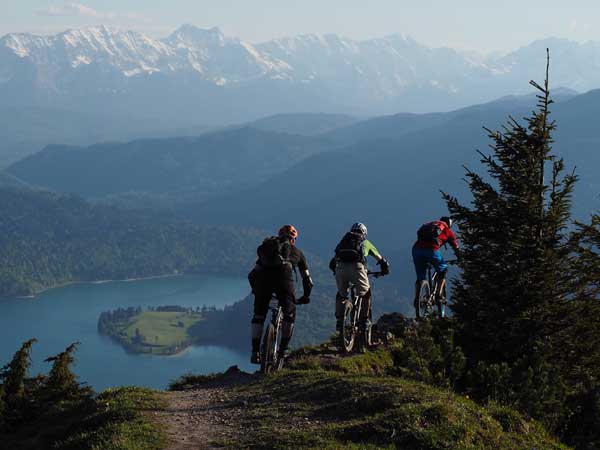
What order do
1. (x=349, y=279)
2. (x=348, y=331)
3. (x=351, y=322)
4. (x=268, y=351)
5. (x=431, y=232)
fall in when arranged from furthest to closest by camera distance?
(x=431, y=232)
(x=351, y=322)
(x=348, y=331)
(x=349, y=279)
(x=268, y=351)

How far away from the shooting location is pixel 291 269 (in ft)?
49.2

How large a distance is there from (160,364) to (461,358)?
17647cm

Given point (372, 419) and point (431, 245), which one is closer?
point (372, 419)

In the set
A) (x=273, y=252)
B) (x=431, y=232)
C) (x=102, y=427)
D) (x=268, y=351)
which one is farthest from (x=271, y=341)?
(x=431, y=232)

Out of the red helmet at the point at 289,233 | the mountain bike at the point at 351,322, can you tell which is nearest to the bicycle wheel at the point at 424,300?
the mountain bike at the point at 351,322

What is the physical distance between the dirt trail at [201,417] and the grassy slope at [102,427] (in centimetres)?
26

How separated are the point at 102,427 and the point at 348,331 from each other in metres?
7.14

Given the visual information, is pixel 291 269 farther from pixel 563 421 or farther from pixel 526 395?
pixel 563 421

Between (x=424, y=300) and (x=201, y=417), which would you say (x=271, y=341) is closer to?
(x=201, y=417)

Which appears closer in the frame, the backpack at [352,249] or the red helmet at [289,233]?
the red helmet at [289,233]

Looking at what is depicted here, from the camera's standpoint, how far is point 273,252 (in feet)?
48.0

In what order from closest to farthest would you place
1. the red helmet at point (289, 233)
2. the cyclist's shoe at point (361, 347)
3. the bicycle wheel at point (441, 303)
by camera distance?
the red helmet at point (289, 233)
the cyclist's shoe at point (361, 347)
the bicycle wheel at point (441, 303)

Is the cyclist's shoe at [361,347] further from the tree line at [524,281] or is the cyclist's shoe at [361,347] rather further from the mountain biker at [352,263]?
the tree line at [524,281]

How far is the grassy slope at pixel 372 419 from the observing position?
10.3 m
